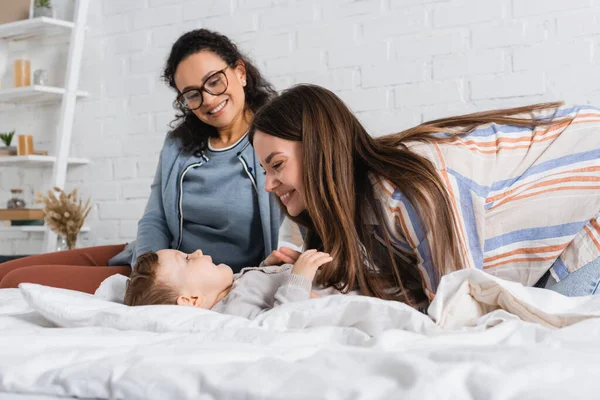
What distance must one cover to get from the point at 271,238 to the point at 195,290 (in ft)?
1.97

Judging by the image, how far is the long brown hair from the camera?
1591mm

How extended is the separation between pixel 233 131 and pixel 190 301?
2.73 ft

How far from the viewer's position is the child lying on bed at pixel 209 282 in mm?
1607

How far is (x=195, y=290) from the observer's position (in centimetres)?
176

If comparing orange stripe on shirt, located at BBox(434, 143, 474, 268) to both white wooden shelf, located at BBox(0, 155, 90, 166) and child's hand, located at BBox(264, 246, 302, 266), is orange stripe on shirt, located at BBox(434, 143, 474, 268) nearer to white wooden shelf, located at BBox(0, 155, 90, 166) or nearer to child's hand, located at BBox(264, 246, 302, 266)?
child's hand, located at BBox(264, 246, 302, 266)

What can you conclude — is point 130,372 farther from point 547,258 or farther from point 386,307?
point 547,258

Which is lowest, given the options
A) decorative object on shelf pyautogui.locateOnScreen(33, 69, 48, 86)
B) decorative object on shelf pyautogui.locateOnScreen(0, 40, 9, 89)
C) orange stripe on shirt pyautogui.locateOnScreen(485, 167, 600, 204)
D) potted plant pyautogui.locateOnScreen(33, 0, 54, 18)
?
orange stripe on shirt pyautogui.locateOnScreen(485, 167, 600, 204)

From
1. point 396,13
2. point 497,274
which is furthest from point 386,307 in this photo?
point 396,13

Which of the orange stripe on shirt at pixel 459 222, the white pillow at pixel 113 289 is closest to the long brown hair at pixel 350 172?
the orange stripe on shirt at pixel 459 222

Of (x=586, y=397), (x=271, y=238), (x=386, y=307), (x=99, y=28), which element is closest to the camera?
(x=586, y=397)

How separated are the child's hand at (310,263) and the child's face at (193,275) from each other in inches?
10.3

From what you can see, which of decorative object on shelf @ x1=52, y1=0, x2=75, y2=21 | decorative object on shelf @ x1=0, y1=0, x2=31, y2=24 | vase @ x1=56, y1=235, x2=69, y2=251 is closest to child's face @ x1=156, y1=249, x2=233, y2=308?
vase @ x1=56, y1=235, x2=69, y2=251

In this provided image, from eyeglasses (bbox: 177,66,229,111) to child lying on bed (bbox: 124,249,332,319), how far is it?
645 mm

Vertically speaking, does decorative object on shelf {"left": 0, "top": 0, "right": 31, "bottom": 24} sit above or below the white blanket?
above
